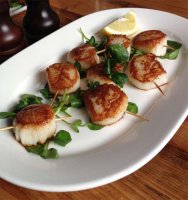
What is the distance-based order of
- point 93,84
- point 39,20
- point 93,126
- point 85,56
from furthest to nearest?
point 39,20
point 85,56
point 93,84
point 93,126

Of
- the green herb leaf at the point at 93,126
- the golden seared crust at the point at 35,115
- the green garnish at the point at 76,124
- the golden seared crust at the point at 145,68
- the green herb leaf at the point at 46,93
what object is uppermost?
the golden seared crust at the point at 145,68

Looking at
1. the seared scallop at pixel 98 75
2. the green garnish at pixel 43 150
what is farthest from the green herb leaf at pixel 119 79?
the green garnish at pixel 43 150

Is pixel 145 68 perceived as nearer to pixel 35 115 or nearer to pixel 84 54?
pixel 84 54

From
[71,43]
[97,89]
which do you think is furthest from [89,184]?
[71,43]

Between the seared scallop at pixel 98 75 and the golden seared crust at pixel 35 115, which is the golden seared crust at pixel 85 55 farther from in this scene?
the golden seared crust at pixel 35 115

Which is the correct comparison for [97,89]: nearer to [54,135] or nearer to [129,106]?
[129,106]

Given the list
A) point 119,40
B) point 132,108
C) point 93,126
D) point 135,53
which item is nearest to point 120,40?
point 119,40

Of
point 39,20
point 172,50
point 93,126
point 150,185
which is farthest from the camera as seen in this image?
point 39,20
